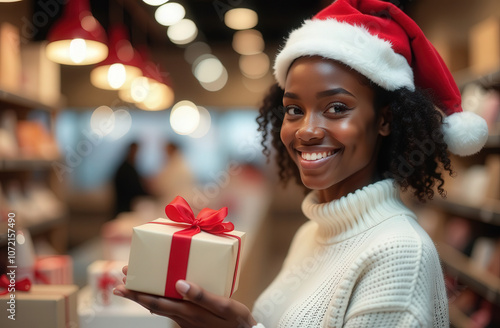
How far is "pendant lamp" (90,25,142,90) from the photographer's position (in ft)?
13.9

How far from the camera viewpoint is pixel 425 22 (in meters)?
6.40

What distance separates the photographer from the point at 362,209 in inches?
52.8

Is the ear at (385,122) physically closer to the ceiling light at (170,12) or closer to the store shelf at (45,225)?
the store shelf at (45,225)

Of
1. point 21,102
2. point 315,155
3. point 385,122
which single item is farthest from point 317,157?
point 21,102

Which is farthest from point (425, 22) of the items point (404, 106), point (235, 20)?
point (404, 106)

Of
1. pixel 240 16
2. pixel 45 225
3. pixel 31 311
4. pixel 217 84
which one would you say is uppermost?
pixel 240 16

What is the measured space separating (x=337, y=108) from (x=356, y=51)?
167 millimetres

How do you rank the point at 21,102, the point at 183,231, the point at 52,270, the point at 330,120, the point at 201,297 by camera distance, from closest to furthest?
the point at 201,297, the point at 183,231, the point at 330,120, the point at 52,270, the point at 21,102

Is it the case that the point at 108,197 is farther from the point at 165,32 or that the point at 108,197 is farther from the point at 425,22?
the point at 425,22

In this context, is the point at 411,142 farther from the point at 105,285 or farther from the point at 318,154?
the point at 105,285

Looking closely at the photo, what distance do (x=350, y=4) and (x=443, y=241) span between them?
3696 millimetres

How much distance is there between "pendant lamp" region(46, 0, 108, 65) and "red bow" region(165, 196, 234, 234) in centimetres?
227

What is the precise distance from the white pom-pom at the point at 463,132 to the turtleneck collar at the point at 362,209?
0.73 feet

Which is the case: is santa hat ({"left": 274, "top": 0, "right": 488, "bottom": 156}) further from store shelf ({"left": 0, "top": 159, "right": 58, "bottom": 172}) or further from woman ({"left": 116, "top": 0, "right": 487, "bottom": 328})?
store shelf ({"left": 0, "top": 159, "right": 58, "bottom": 172})
